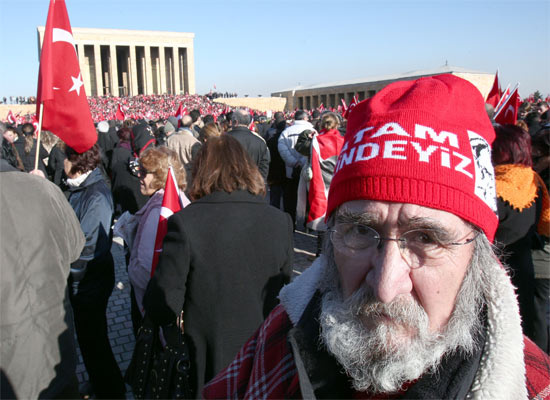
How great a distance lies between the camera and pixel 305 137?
582cm

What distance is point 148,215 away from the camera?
2.94 meters

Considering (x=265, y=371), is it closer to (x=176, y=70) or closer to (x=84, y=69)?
(x=84, y=69)

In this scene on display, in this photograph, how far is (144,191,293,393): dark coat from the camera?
2246 mm

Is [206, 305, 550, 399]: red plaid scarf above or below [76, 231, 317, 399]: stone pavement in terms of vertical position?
above

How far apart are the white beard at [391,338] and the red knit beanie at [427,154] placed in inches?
8.9

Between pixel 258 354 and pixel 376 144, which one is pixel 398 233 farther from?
pixel 258 354

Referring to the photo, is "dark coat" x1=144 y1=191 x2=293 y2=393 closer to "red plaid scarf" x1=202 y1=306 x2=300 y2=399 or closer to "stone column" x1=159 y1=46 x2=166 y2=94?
"red plaid scarf" x1=202 y1=306 x2=300 y2=399

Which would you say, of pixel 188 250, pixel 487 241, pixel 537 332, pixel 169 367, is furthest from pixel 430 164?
pixel 537 332

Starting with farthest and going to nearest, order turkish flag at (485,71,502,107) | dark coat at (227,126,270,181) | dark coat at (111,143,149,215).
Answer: turkish flag at (485,71,502,107) < dark coat at (227,126,270,181) < dark coat at (111,143,149,215)

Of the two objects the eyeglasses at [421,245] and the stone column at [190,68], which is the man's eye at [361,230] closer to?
the eyeglasses at [421,245]

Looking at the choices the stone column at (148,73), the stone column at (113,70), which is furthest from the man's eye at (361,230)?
the stone column at (148,73)

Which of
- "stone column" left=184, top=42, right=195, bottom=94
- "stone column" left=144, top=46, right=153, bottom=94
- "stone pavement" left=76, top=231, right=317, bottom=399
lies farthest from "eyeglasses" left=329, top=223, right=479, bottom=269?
"stone column" left=144, top=46, right=153, bottom=94

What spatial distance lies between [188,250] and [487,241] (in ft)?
5.01

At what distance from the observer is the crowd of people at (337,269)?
1.02 m
